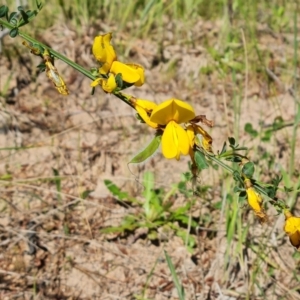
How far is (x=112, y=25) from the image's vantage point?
9.19ft

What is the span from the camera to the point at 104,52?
94 centimetres

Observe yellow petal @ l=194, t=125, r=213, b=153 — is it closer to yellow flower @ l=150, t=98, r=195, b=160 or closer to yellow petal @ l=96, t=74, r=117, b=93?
yellow flower @ l=150, t=98, r=195, b=160

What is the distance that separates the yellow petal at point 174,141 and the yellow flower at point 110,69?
9cm

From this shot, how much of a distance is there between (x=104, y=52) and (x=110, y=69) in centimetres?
3

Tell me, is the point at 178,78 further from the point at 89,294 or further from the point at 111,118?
the point at 89,294

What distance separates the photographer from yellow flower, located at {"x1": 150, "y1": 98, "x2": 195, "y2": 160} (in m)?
0.87

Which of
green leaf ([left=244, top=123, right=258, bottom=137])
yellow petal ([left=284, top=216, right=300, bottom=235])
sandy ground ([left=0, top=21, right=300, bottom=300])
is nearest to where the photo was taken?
yellow petal ([left=284, top=216, right=300, bottom=235])

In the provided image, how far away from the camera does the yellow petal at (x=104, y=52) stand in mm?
935

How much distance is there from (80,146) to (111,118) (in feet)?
0.69

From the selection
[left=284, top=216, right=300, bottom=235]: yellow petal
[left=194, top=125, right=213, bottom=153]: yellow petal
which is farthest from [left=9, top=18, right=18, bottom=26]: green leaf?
[left=284, top=216, right=300, bottom=235]: yellow petal

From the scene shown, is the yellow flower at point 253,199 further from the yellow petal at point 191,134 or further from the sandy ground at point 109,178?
the sandy ground at point 109,178

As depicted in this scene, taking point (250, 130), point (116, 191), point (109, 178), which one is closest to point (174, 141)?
point (116, 191)

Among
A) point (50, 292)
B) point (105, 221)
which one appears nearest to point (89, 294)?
point (50, 292)

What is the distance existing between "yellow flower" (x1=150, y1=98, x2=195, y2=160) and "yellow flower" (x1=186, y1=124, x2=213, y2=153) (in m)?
0.02
